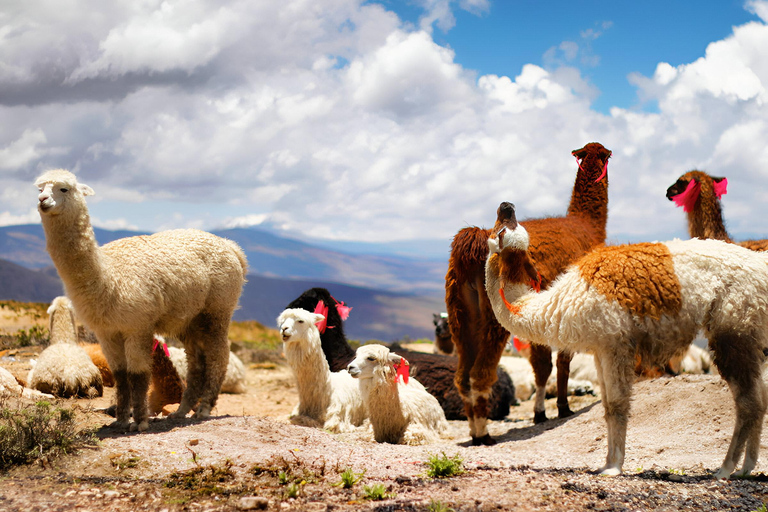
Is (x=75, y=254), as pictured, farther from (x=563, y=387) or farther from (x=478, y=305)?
(x=563, y=387)

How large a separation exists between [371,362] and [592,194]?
4.90m

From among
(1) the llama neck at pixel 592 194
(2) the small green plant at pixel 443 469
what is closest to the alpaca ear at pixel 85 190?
(2) the small green plant at pixel 443 469

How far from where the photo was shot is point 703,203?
354 inches

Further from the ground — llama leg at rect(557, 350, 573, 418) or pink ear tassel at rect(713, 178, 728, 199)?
pink ear tassel at rect(713, 178, 728, 199)

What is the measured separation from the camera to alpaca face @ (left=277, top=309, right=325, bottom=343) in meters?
8.62

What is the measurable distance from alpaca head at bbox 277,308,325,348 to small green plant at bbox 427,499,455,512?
459cm

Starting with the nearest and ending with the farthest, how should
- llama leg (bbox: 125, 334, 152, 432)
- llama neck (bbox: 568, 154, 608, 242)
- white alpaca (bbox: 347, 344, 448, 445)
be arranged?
llama leg (bbox: 125, 334, 152, 432) → white alpaca (bbox: 347, 344, 448, 445) → llama neck (bbox: 568, 154, 608, 242)

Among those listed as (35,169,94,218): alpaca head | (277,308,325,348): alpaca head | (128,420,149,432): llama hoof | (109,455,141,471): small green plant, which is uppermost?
(35,169,94,218): alpaca head

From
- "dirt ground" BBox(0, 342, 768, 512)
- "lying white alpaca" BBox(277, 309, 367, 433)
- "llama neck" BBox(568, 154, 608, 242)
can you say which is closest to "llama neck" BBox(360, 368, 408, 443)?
"dirt ground" BBox(0, 342, 768, 512)

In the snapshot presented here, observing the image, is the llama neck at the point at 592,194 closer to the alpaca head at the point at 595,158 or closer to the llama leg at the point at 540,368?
the alpaca head at the point at 595,158

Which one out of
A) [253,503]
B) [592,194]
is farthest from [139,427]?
[592,194]

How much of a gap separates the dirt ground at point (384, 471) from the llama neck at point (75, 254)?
1.64 metres

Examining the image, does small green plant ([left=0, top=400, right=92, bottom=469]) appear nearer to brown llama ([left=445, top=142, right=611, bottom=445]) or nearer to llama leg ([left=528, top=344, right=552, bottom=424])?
brown llama ([left=445, top=142, right=611, bottom=445])

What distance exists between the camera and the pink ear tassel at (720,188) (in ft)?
29.9
